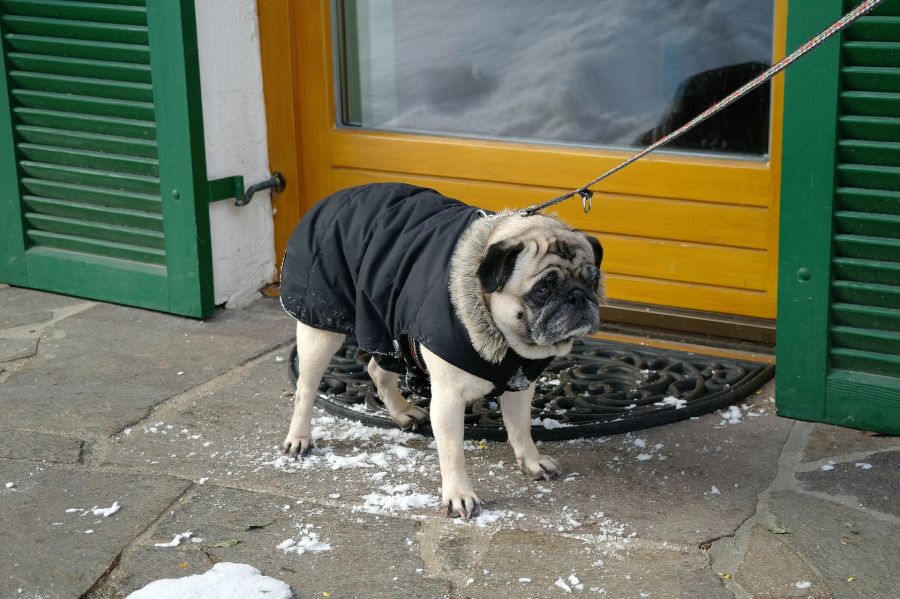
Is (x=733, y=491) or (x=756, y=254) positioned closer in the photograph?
(x=733, y=491)

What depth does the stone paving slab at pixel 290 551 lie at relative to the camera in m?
3.21

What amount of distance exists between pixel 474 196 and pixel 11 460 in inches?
89.4

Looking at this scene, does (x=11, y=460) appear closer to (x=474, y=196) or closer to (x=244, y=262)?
(x=244, y=262)

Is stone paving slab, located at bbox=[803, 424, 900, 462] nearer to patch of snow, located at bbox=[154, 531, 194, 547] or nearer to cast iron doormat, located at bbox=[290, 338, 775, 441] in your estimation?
cast iron doormat, located at bbox=[290, 338, 775, 441]

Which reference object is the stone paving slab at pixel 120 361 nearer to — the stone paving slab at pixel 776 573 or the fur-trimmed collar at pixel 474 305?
the fur-trimmed collar at pixel 474 305

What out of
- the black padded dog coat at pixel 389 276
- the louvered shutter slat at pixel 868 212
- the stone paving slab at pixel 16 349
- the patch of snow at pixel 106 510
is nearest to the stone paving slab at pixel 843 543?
the louvered shutter slat at pixel 868 212

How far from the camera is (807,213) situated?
3930 millimetres

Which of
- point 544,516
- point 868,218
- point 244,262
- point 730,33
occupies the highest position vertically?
point 730,33

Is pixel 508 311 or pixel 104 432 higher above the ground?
pixel 508 311

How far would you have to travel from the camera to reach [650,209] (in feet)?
16.1

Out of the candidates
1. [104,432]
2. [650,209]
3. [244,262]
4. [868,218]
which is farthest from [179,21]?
[868,218]

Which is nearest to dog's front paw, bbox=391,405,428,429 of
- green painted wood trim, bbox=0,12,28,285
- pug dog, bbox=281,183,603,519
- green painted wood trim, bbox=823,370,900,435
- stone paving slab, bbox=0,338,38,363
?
pug dog, bbox=281,183,603,519

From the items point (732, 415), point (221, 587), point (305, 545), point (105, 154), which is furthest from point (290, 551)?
point (105, 154)

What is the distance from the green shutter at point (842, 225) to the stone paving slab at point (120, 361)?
2.23m
